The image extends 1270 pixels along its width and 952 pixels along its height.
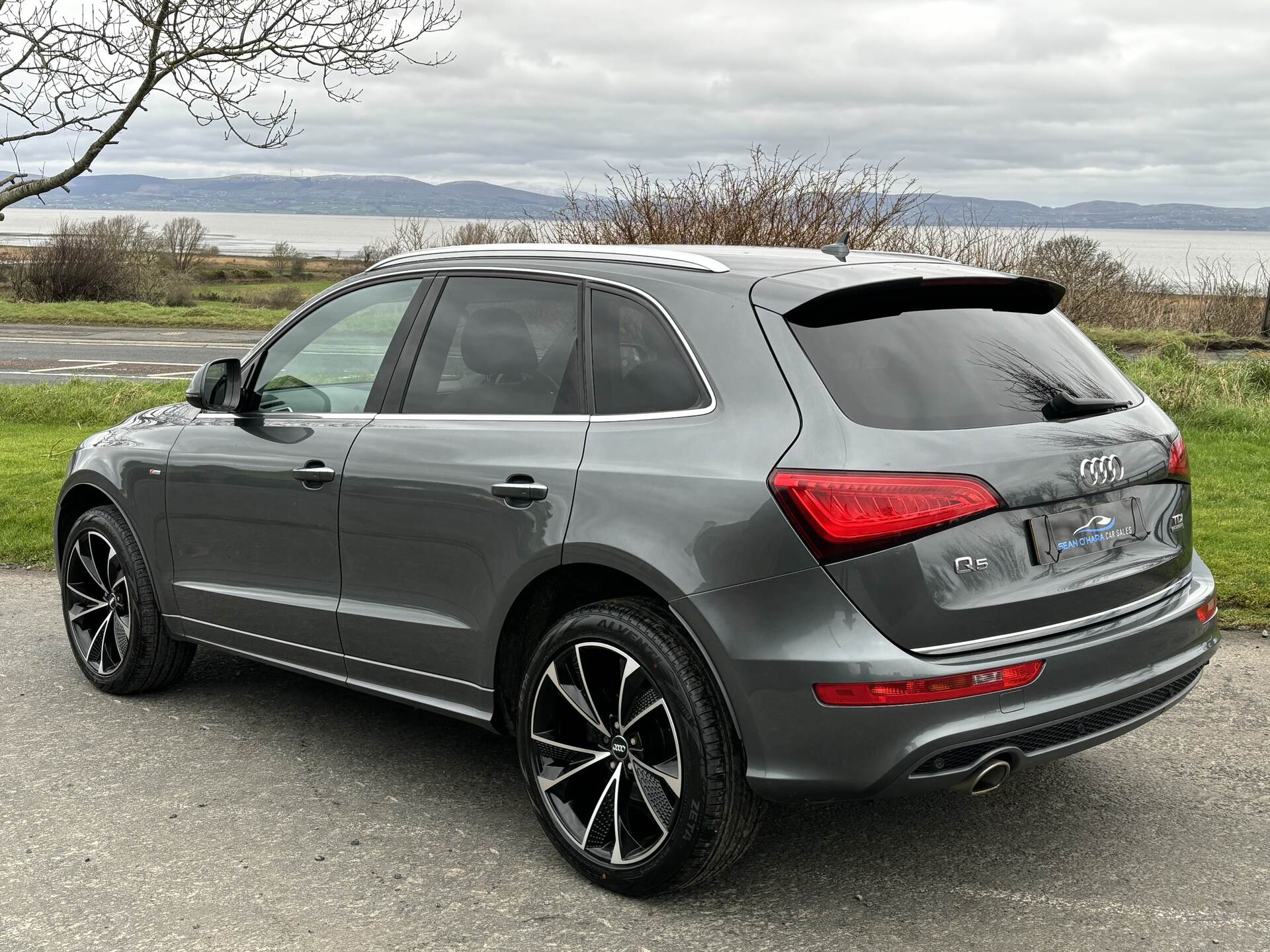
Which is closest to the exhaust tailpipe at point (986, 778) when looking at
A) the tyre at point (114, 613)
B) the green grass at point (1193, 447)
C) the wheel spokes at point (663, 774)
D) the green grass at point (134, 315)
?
the wheel spokes at point (663, 774)

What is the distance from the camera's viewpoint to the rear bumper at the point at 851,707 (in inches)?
119

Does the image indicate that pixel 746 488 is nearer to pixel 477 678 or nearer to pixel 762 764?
pixel 762 764

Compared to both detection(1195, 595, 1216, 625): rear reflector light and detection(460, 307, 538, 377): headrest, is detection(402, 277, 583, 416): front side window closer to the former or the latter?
detection(460, 307, 538, 377): headrest

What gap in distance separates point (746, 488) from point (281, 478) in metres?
1.98

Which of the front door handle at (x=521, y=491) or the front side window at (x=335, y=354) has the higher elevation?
the front side window at (x=335, y=354)

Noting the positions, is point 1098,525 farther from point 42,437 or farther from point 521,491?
point 42,437

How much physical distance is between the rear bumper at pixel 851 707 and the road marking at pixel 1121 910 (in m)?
0.46

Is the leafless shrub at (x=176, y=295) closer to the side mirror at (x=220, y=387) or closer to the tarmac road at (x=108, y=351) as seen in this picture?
the tarmac road at (x=108, y=351)

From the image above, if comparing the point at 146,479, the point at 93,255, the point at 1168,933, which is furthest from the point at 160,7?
the point at 93,255

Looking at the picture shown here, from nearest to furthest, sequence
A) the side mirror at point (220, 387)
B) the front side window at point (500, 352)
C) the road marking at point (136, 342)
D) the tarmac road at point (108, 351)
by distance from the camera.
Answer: the front side window at point (500, 352) → the side mirror at point (220, 387) → the tarmac road at point (108, 351) → the road marking at point (136, 342)

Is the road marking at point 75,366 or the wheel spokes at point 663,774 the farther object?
the road marking at point 75,366

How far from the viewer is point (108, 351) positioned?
77.2ft

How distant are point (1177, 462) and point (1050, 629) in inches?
32.4

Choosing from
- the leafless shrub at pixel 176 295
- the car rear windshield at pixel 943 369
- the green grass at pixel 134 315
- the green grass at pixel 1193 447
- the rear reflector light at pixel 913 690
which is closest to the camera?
the rear reflector light at pixel 913 690
